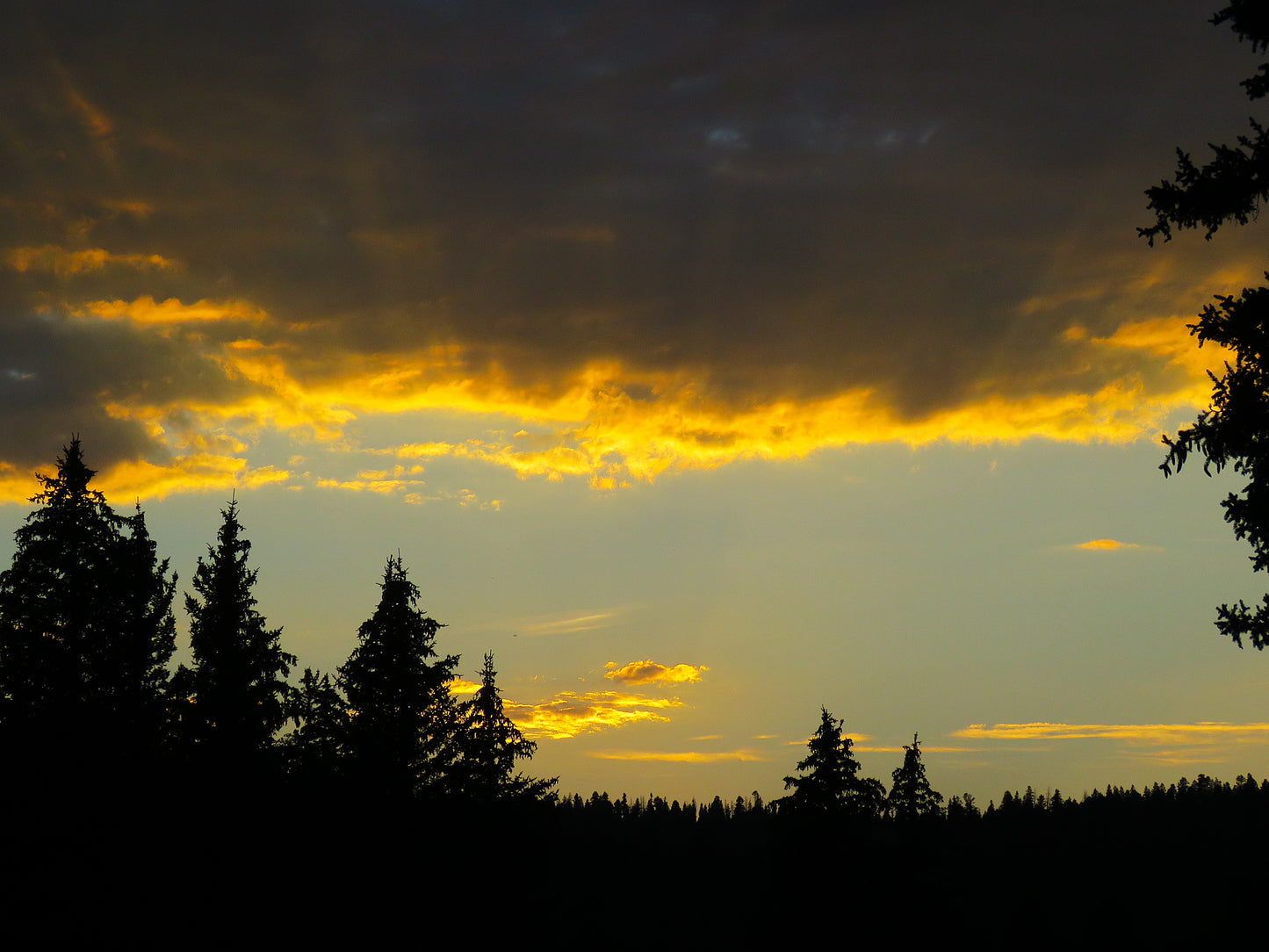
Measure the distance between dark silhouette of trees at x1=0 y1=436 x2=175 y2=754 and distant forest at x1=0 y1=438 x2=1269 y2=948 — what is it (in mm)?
53

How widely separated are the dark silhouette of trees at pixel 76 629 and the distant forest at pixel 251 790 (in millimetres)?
53

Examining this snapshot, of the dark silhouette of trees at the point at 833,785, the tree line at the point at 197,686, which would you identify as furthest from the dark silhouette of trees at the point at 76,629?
the dark silhouette of trees at the point at 833,785

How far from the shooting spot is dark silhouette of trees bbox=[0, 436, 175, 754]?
26.4m

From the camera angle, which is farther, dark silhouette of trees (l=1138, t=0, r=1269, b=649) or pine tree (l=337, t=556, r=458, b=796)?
pine tree (l=337, t=556, r=458, b=796)

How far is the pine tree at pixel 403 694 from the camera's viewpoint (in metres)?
29.9

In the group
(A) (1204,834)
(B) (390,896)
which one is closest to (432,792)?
(B) (390,896)

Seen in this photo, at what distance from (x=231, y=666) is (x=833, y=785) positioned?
2019cm

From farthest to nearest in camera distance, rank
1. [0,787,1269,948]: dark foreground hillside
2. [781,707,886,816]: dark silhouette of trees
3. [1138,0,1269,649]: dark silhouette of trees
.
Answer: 1. [781,707,886,816]: dark silhouette of trees
2. [0,787,1269,948]: dark foreground hillside
3. [1138,0,1269,649]: dark silhouette of trees

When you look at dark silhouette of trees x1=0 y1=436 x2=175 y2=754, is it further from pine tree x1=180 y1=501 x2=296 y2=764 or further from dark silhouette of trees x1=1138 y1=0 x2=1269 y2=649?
dark silhouette of trees x1=1138 y1=0 x2=1269 y2=649

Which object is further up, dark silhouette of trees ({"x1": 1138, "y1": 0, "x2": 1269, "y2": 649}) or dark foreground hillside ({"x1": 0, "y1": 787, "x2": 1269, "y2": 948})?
dark silhouette of trees ({"x1": 1138, "y1": 0, "x2": 1269, "y2": 649})

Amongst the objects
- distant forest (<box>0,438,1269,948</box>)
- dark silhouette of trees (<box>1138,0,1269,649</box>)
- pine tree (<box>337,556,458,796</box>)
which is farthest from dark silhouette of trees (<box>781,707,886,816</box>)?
dark silhouette of trees (<box>1138,0,1269,649</box>)

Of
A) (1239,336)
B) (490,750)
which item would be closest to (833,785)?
(490,750)

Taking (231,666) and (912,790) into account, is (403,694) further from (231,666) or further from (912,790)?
(912,790)

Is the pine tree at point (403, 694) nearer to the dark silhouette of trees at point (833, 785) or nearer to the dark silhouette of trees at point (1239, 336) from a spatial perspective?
the dark silhouette of trees at point (833, 785)
